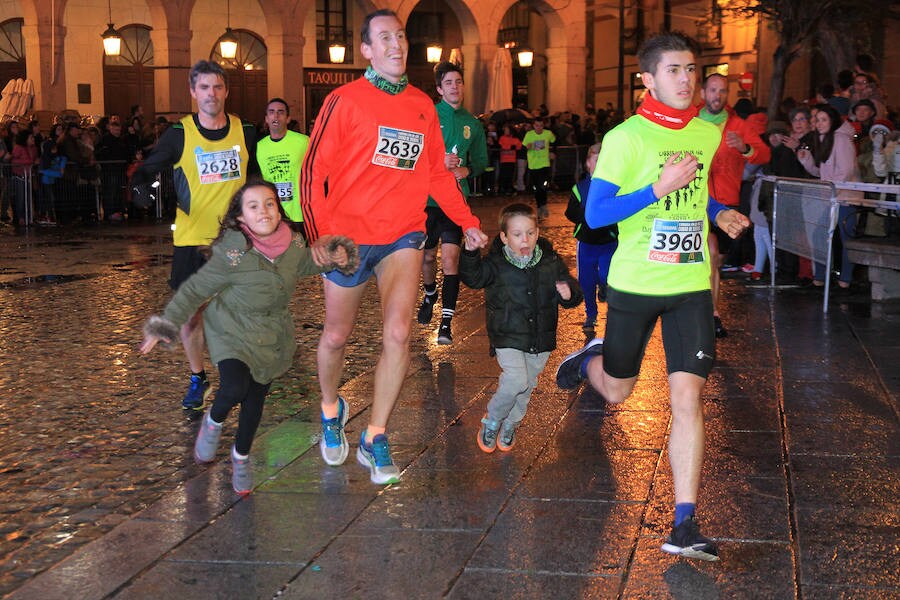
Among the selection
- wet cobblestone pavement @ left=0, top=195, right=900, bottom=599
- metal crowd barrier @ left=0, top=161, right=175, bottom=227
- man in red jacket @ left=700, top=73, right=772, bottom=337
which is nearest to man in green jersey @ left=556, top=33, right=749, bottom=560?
wet cobblestone pavement @ left=0, top=195, right=900, bottom=599

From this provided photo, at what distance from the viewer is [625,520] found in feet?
16.4

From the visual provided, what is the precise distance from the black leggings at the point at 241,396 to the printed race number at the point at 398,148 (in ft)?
3.67

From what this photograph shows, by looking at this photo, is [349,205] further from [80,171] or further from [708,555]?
[80,171]

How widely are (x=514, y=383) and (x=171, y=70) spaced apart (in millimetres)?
23838

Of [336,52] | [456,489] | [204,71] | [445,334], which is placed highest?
[336,52]

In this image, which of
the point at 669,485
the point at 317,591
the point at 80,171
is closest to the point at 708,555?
the point at 669,485

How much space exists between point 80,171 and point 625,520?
18.1 metres

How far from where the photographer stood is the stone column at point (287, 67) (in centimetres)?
3025

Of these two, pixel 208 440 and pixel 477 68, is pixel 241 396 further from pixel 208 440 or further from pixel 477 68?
pixel 477 68

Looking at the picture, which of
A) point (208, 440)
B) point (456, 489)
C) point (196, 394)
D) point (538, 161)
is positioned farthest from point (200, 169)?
point (538, 161)

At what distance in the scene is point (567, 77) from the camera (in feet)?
112

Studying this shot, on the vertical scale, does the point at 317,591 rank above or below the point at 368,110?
below

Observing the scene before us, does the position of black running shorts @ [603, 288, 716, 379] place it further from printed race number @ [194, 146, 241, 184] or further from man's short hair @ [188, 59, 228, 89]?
man's short hair @ [188, 59, 228, 89]

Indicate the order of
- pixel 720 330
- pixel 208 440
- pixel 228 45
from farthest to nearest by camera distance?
pixel 228 45, pixel 720 330, pixel 208 440
